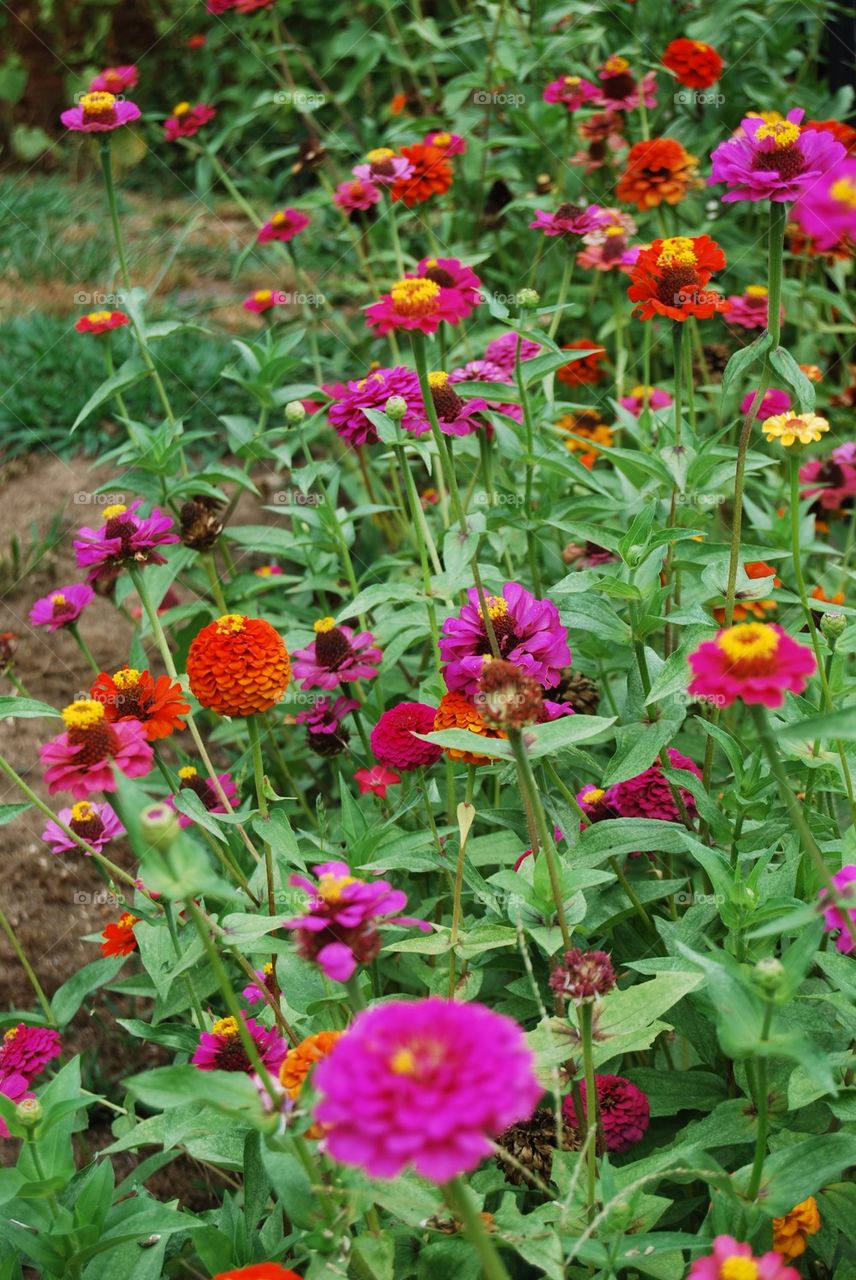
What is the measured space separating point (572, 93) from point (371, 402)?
50.6 inches

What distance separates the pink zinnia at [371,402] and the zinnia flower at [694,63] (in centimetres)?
124

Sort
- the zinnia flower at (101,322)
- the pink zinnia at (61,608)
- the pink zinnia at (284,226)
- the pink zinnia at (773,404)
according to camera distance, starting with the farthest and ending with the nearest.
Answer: the pink zinnia at (284,226), the zinnia flower at (101,322), the pink zinnia at (773,404), the pink zinnia at (61,608)

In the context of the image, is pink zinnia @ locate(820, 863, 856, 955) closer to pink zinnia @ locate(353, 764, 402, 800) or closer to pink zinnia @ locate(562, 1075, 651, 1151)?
pink zinnia @ locate(562, 1075, 651, 1151)

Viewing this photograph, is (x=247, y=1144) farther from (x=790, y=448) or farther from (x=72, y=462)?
(x=72, y=462)

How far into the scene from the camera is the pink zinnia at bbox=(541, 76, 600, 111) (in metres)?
2.42

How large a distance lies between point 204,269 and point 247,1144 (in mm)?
3124

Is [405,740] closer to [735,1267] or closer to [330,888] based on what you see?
[330,888]

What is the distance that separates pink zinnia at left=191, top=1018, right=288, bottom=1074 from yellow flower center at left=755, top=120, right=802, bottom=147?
3.27 feet

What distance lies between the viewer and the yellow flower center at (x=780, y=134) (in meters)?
1.22

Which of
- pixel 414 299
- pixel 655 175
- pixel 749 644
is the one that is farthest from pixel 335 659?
pixel 655 175

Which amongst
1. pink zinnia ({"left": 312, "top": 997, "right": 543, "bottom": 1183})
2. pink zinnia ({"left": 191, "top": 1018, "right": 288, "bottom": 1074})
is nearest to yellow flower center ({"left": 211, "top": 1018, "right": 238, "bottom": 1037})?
pink zinnia ({"left": 191, "top": 1018, "right": 288, "bottom": 1074})

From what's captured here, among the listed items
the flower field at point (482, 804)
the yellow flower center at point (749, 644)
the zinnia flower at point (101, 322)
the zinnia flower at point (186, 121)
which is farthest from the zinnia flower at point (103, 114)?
the yellow flower center at point (749, 644)

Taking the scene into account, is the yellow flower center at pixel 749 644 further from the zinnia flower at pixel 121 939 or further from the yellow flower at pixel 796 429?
the zinnia flower at pixel 121 939

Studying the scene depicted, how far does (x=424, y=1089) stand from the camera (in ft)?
1.90
